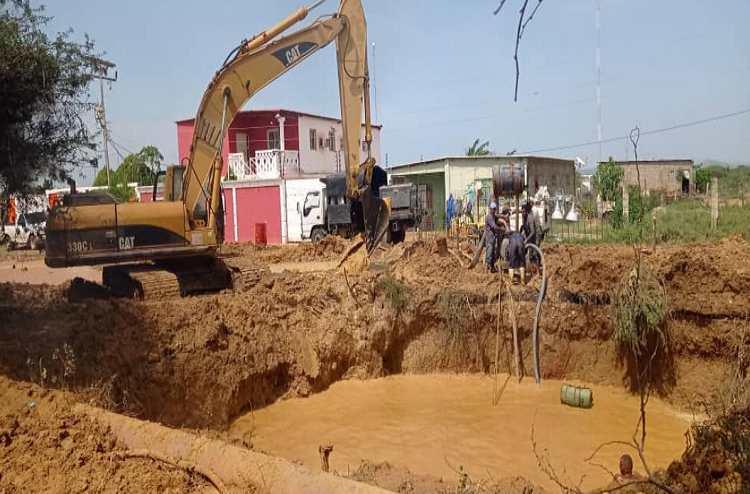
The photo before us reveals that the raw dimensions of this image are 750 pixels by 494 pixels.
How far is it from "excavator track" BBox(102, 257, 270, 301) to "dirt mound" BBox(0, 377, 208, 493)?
4.06 m

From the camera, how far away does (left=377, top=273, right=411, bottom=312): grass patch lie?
1002 cm

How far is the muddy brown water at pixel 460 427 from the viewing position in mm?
6965

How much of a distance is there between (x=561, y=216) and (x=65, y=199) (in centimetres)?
1744

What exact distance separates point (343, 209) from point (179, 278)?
37.2ft

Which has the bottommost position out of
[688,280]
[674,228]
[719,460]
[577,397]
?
[577,397]

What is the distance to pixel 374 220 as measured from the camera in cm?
1096

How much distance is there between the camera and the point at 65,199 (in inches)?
376

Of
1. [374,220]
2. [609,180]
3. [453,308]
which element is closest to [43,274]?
[374,220]

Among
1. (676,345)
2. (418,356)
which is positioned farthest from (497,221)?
(676,345)

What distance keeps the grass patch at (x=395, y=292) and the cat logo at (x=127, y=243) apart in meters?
4.00

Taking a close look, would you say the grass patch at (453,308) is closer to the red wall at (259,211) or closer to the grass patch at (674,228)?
the grass patch at (674,228)

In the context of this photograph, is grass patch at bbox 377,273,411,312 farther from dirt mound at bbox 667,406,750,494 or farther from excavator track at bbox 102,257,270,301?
dirt mound at bbox 667,406,750,494

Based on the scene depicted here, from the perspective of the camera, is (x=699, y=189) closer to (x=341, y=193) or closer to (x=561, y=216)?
(x=561, y=216)

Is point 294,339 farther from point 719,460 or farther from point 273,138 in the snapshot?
point 273,138
